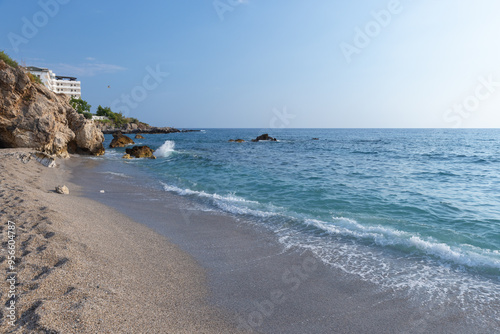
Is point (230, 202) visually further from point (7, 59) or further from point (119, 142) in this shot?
point (119, 142)

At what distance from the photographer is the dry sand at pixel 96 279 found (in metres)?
3.59

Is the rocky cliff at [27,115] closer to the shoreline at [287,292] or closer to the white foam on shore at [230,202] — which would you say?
the white foam on shore at [230,202]

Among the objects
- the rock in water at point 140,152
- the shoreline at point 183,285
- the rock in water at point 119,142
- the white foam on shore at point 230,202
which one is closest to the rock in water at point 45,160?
the white foam on shore at point 230,202

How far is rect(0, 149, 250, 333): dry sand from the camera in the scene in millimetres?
3592

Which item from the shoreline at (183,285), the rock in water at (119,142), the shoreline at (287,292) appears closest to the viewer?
the shoreline at (183,285)

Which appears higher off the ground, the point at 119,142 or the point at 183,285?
the point at 119,142

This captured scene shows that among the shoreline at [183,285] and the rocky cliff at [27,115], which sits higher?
the rocky cliff at [27,115]

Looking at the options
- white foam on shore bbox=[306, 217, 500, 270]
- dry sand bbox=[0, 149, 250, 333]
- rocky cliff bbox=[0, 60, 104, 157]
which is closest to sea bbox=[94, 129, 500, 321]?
white foam on shore bbox=[306, 217, 500, 270]

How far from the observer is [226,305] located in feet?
15.2

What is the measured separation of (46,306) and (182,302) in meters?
1.87

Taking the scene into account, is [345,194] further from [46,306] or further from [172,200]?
[46,306]

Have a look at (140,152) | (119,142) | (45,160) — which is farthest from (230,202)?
(119,142)

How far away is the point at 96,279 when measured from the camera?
467 cm

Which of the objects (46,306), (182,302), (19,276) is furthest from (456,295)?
(19,276)
